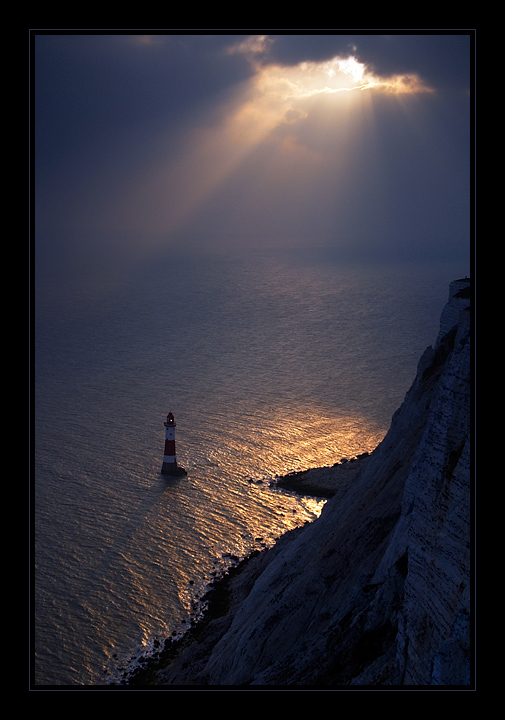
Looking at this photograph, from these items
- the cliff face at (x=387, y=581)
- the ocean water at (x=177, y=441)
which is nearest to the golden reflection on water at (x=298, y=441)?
the ocean water at (x=177, y=441)

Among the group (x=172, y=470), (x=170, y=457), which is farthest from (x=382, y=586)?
(x=170, y=457)

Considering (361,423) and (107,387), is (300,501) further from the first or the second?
(107,387)

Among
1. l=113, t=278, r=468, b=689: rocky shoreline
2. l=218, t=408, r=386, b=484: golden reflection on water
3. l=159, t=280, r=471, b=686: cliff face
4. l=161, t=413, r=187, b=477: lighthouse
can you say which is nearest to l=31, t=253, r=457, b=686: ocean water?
l=218, t=408, r=386, b=484: golden reflection on water

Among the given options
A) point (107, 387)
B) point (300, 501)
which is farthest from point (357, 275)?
point (300, 501)

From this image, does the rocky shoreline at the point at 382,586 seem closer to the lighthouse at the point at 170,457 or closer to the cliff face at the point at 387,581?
the cliff face at the point at 387,581

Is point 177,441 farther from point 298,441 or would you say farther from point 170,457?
point 298,441

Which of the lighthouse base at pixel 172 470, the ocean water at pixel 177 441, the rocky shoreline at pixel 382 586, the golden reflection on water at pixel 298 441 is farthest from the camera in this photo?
the golden reflection on water at pixel 298 441
